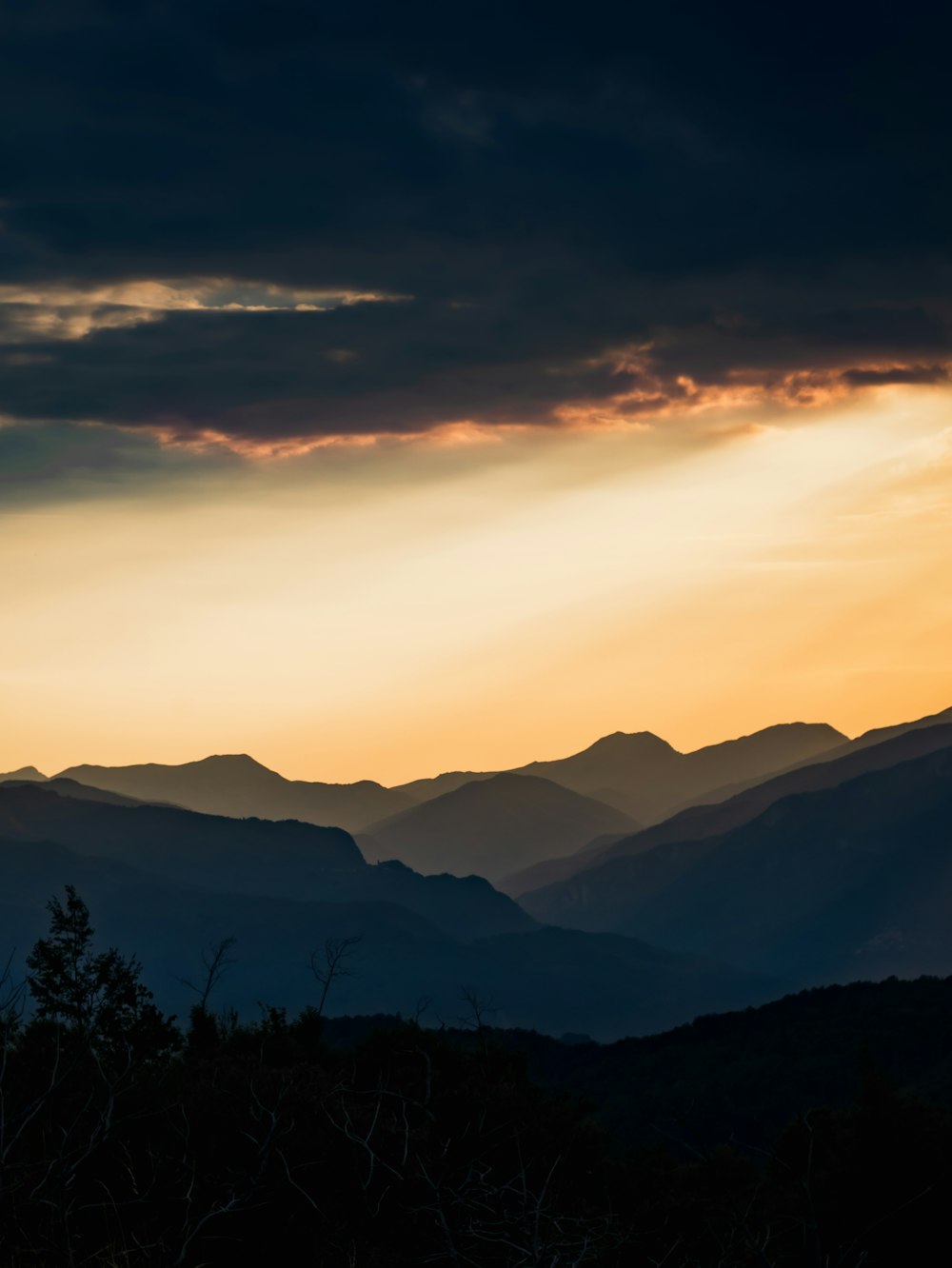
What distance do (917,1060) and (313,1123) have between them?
160 meters

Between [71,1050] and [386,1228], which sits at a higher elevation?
[71,1050]

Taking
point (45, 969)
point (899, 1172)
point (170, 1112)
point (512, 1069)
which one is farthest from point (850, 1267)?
point (45, 969)

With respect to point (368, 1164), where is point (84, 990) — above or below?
above

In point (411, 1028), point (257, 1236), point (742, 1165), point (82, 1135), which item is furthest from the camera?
point (411, 1028)

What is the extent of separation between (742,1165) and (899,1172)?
16.5 meters

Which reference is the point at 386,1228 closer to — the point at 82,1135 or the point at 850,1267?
the point at 82,1135

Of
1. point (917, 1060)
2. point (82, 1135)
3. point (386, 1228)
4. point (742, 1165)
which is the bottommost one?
point (917, 1060)

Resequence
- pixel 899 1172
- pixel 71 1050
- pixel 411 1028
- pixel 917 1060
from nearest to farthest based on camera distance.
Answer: pixel 899 1172, pixel 71 1050, pixel 411 1028, pixel 917 1060

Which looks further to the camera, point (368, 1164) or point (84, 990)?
point (84, 990)

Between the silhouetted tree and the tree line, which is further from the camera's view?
the silhouetted tree

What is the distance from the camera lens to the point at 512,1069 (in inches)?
3403

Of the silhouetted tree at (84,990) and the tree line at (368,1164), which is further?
the silhouetted tree at (84,990)

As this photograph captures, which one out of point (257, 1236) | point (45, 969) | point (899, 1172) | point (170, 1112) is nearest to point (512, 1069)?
point (45, 969)

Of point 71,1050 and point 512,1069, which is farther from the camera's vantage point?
point 512,1069
